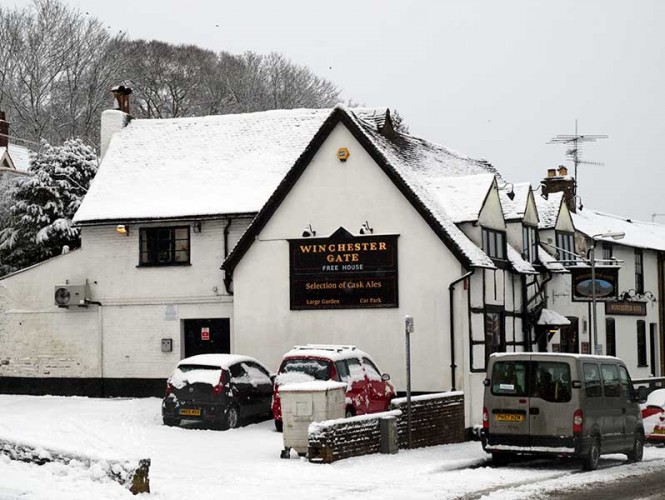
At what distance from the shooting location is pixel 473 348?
28.1 metres

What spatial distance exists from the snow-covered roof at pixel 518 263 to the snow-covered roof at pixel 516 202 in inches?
35.2

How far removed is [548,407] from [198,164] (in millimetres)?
16723

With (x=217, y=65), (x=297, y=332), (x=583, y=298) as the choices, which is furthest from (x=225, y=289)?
(x=217, y=65)

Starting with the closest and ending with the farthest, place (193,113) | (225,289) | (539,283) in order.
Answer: (225,289)
(539,283)
(193,113)

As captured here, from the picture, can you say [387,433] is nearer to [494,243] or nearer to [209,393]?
[209,393]

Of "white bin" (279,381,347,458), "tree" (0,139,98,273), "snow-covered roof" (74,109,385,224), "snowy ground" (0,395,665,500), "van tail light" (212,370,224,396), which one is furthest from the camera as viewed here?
"tree" (0,139,98,273)

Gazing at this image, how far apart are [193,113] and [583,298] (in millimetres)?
37634

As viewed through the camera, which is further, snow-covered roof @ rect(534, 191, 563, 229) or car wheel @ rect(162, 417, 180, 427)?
snow-covered roof @ rect(534, 191, 563, 229)

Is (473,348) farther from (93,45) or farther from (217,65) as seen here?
(217,65)

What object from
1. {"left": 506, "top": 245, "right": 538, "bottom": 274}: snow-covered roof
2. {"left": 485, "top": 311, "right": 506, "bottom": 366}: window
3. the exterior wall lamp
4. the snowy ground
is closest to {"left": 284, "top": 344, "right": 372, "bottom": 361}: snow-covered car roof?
the snowy ground

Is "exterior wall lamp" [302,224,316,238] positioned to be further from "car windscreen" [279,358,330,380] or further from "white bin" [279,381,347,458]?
"white bin" [279,381,347,458]

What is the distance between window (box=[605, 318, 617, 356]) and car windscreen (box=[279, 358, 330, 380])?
2192 cm

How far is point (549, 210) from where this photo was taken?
122 feet

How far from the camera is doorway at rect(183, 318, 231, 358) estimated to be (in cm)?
3244
